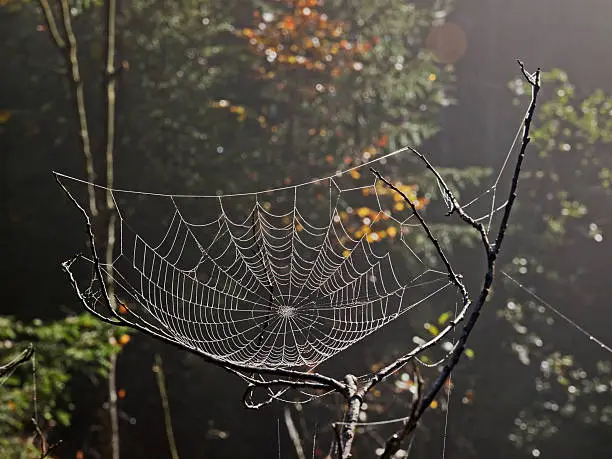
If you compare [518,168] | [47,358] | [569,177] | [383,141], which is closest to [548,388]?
[383,141]

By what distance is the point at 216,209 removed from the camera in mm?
10656

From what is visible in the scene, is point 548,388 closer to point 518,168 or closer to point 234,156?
point 234,156

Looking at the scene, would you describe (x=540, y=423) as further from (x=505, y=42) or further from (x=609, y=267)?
(x=505, y=42)

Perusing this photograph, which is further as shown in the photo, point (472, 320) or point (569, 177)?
point (569, 177)

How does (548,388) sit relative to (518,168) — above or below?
below

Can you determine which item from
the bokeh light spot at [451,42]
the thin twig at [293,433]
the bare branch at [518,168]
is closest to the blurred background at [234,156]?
the thin twig at [293,433]

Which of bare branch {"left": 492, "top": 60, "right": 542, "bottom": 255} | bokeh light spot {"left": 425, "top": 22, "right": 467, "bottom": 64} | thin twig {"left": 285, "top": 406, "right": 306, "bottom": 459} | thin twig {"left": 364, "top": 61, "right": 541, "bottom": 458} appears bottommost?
bokeh light spot {"left": 425, "top": 22, "right": 467, "bottom": 64}

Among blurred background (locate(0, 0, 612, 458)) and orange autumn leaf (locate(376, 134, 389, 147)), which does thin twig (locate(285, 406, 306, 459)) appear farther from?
orange autumn leaf (locate(376, 134, 389, 147))

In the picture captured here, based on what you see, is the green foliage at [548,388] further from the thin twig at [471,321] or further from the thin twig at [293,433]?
the thin twig at [471,321]

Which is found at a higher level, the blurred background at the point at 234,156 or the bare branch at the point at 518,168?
the bare branch at the point at 518,168

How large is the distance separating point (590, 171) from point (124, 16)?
13970 millimetres

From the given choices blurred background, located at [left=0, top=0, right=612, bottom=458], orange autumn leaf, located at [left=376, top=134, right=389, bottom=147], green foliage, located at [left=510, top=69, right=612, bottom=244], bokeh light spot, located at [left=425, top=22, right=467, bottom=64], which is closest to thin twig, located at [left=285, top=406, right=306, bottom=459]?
blurred background, located at [left=0, top=0, right=612, bottom=458]

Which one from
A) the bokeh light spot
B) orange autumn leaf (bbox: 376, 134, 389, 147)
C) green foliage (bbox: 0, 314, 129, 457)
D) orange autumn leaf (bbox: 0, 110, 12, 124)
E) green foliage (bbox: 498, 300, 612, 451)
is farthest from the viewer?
the bokeh light spot

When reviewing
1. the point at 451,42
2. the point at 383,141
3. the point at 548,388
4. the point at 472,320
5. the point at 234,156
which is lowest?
the point at 548,388
